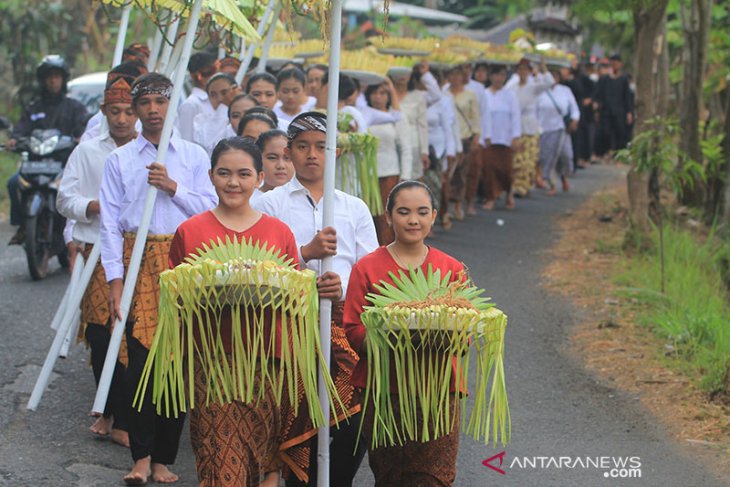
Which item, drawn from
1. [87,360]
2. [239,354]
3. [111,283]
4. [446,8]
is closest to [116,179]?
[111,283]

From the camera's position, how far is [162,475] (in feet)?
20.6

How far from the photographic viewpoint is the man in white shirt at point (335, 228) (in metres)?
5.55

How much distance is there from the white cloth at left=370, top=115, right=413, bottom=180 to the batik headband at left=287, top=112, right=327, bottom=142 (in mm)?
5820

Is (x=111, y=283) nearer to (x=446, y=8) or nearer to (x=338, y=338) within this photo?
(x=338, y=338)

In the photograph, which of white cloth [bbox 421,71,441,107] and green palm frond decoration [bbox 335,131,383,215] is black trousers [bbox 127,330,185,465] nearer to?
green palm frond decoration [bbox 335,131,383,215]

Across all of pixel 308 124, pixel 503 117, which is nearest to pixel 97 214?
pixel 308 124

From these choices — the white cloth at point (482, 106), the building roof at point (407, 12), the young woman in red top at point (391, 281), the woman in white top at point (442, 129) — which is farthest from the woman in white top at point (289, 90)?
the building roof at point (407, 12)

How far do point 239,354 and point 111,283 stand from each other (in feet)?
5.56

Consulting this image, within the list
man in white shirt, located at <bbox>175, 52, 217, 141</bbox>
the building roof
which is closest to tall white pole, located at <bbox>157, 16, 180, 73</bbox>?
man in white shirt, located at <bbox>175, 52, 217, 141</bbox>

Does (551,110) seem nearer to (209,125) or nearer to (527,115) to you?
(527,115)

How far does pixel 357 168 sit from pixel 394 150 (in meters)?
4.14

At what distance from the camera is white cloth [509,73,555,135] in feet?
61.6

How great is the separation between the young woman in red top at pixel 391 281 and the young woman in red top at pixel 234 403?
0.32 meters

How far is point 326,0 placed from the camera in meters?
5.40
